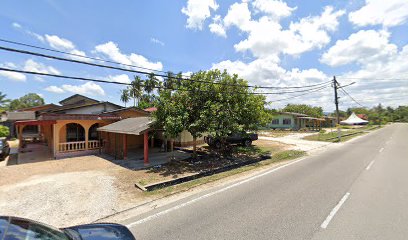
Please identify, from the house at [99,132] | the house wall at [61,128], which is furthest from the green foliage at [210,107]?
the house wall at [61,128]

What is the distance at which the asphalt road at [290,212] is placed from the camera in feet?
16.1

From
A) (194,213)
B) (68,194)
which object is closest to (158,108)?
(68,194)

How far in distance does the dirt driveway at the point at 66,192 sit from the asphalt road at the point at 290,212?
1.84 m

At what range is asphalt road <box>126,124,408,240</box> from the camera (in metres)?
4.91

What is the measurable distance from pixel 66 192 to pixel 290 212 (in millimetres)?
8162

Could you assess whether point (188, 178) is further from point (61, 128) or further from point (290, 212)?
point (61, 128)

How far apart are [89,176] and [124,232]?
879 centimetres

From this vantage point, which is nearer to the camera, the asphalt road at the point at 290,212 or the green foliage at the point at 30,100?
the asphalt road at the point at 290,212

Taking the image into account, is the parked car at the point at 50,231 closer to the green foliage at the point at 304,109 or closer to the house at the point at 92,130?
the house at the point at 92,130

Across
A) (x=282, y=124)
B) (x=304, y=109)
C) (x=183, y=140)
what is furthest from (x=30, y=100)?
(x=304, y=109)

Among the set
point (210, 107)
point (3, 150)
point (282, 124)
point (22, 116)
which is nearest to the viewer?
point (210, 107)

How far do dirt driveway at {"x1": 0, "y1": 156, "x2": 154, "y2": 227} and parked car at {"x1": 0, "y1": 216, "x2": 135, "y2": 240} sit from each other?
3244mm

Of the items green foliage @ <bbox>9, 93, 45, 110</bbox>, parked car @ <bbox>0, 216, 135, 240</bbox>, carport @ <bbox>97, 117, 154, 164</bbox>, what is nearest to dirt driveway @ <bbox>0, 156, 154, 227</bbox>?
carport @ <bbox>97, 117, 154, 164</bbox>

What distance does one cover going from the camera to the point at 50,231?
9.70 feet
